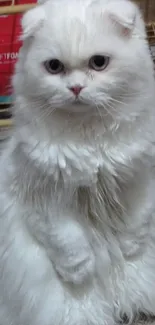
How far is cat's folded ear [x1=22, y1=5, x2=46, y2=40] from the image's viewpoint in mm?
991

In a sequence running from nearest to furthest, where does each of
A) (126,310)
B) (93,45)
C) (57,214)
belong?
(93,45) < (57,214) < (126,310)

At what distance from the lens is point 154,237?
1.21m

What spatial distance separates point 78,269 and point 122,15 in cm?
47

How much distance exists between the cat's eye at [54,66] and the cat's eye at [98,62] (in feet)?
0.17

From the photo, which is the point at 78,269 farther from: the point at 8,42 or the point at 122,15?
the point at 8,42

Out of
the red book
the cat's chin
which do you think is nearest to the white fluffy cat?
the cat's chin

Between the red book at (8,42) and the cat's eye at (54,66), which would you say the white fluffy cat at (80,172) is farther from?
the red book at (8,42)

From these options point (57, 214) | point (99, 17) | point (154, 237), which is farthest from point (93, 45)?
point (154, 237)

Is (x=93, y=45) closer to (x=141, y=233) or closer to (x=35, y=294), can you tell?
(x=141, y=233)

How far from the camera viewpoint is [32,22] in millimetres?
993

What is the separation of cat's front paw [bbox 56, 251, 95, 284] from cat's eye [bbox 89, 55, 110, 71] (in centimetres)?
36

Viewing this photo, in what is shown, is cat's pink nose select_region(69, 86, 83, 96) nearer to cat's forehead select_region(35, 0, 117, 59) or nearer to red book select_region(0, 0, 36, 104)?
cat's forehead select_region(35, 0, 117, 59)

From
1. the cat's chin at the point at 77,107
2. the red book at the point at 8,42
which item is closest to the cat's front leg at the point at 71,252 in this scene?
the cat's chin at the point at 77,107

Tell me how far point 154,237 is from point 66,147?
0.32 meters
